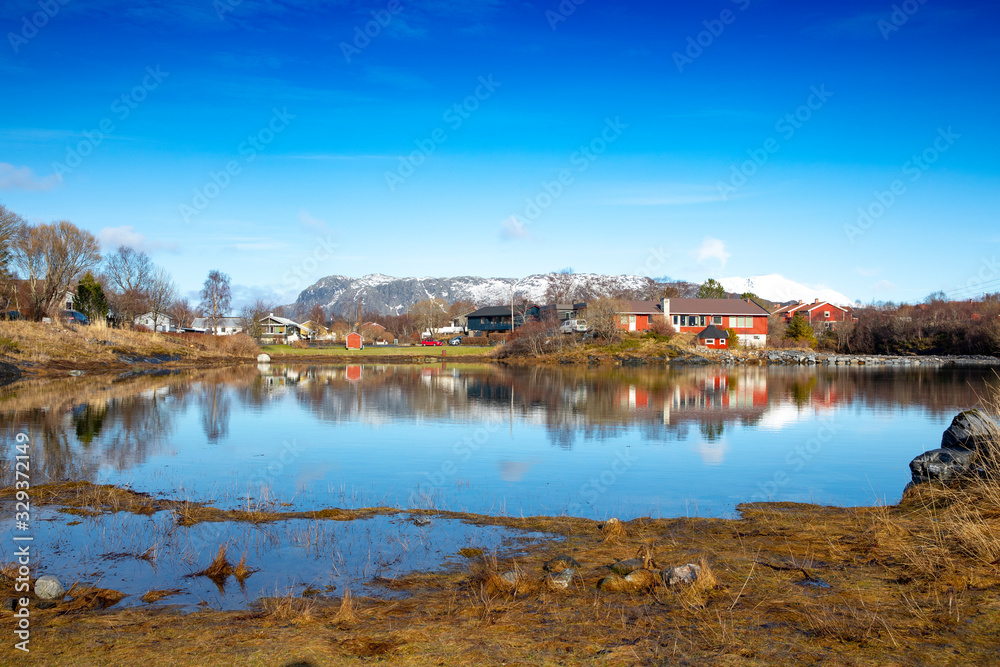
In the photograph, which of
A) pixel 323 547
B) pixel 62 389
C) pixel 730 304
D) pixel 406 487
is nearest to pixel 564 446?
pixel 406 487

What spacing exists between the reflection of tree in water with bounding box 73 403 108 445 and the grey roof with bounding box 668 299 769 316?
7153 cm

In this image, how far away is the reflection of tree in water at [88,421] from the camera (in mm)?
19062

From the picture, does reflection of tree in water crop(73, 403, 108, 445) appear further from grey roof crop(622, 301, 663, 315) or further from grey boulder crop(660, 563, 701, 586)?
grey roof crop(622, 301, 663, 315)

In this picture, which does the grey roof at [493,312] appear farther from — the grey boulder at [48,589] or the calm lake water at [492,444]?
the grey boulder at [48,589]

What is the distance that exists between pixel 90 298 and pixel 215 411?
50550 millimetres

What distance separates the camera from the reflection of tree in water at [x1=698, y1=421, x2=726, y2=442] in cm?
1983

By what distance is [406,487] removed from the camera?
1344 centimetres

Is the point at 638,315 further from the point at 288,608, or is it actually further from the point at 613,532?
the point at 288,608

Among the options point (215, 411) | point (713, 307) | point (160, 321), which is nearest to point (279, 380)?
Answer: point (215, 411)

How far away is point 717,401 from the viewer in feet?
101

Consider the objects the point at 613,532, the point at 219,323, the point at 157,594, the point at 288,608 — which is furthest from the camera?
the point at 219,323

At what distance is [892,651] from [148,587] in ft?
25.4

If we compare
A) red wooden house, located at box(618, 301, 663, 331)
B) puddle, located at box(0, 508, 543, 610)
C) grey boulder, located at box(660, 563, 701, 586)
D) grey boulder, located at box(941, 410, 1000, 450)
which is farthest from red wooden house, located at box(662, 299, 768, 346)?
grey boulder, located at box(660, 563, 701, 586)

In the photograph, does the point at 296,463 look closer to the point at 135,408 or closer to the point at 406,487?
the point at 406,487
